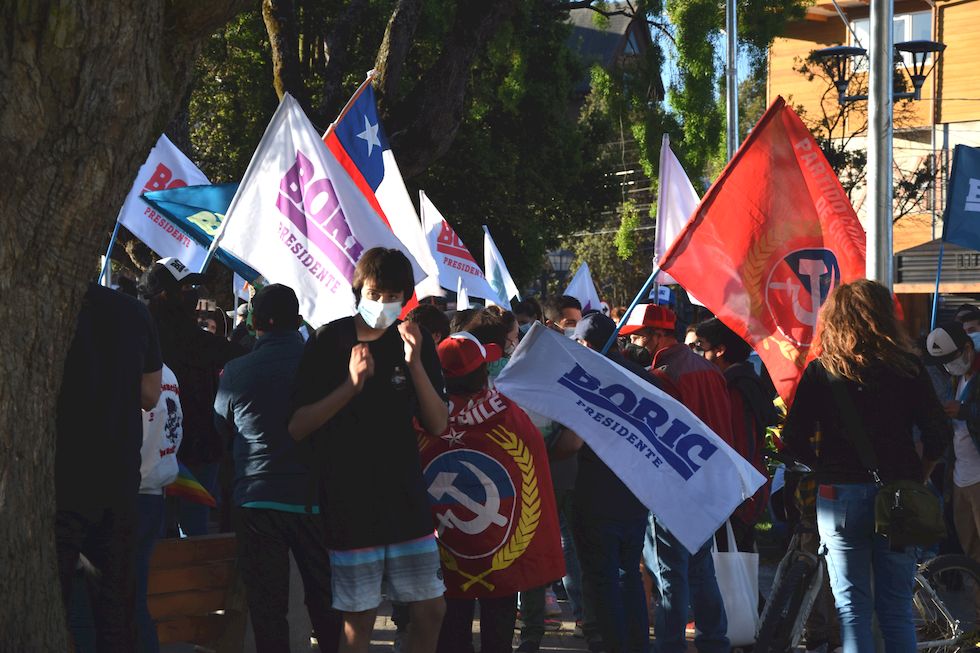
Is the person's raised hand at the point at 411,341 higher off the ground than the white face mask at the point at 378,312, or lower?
lower

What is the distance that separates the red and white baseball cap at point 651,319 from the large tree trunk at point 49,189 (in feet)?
10.1

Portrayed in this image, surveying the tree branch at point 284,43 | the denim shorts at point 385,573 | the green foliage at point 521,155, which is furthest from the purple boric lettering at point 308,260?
the green foliage at point 521,155

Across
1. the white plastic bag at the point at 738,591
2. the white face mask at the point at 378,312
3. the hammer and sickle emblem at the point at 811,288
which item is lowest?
the white plastic bag at the point at 738,591

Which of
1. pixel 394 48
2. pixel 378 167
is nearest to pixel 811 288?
pixel 378 167

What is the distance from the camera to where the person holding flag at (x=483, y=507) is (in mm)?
5156

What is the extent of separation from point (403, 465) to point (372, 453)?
117 mm

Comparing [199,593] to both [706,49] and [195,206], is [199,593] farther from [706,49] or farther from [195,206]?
[706,49]

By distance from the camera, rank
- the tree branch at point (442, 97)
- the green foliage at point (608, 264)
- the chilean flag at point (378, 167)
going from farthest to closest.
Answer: the green foliage at point (608, 264), the tree branch at point (442, 97), the chilean flag at point (378, 167)

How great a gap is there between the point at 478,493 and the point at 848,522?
1427mm

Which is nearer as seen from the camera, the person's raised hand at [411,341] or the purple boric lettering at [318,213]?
the person's raised hand at [411,341]

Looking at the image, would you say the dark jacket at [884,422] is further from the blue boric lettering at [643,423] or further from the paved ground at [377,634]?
the paved ground at [377,634]

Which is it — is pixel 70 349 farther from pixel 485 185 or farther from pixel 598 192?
pixel 598 192

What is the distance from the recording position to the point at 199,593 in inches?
225

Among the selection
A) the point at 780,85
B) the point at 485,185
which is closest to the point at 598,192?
the point at 485,185
